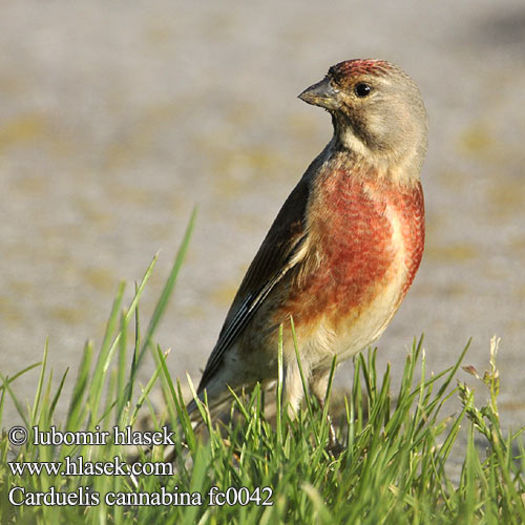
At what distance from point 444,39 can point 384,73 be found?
507 centimetres

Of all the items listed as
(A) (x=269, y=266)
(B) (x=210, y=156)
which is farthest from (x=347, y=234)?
(B) (x=210, y=156)

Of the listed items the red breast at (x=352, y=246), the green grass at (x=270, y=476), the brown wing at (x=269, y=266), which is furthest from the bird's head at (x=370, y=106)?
the green grass at (x=270, y=476)

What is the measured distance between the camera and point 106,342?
7.94 ft

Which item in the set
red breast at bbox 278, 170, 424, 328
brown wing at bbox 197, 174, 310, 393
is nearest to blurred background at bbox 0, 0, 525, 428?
brown wing at bbox 197, 174, 310, 393

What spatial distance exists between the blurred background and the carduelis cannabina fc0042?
71cm

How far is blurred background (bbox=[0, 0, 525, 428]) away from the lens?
15.8ft

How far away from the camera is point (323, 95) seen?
3.60m

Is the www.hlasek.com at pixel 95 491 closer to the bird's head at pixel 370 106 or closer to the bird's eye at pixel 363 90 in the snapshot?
the bird's head at pixel 370 106

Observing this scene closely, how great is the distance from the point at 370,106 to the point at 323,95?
178 millimetres

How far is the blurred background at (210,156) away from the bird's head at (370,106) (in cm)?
110

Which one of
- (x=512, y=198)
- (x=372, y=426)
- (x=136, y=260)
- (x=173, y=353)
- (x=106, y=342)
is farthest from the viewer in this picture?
(x=512, y=198)

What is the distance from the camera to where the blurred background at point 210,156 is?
15.8 feet

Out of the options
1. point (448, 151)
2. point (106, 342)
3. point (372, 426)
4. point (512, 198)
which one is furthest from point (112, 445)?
point (448, 151)

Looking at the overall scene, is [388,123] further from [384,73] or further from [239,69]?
[239,69]
